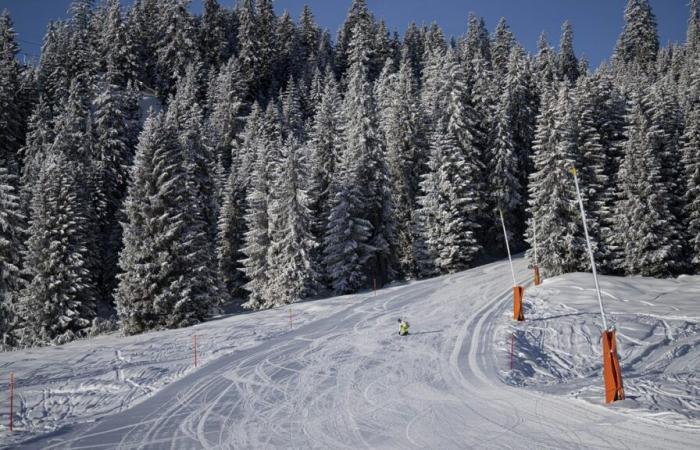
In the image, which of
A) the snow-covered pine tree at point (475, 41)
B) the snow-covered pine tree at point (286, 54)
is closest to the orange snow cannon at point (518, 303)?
the snow-covered pine tree at point (475, 41)

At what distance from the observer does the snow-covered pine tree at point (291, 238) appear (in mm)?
35844

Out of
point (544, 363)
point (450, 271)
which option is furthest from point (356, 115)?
point (544, 363)

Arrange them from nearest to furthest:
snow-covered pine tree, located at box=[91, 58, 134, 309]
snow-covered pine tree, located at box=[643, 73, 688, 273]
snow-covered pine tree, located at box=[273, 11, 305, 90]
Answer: snow-covered pine tree, located at box=[643, 73, 688, 273], snow-covered pine tree, located at box=[91, 58, 134, 309], snow-covered pine tree, located at box=[273, 11, 305, 90]

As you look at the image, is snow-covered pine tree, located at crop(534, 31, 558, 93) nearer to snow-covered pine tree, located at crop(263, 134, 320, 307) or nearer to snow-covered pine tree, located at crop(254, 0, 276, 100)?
snow-covered pine tree, located at crop(263, 134, 320, 307)

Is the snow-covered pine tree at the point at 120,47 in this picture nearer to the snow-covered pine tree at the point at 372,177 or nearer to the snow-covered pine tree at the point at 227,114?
the snow-covered pine tree at the point at 227,114

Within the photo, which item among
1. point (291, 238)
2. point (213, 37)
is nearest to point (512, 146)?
point (291, 238)

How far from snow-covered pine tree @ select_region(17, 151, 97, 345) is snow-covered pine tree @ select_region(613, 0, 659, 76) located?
3882 inches

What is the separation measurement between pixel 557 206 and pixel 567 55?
65.9 m

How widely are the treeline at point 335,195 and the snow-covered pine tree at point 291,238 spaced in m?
0.16

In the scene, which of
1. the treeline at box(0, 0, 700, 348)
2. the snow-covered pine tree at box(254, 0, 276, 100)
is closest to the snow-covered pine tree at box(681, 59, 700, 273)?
the treeline at box(0, 0, 700, 348)

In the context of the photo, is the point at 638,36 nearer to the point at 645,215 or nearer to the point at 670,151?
the point at 670,151

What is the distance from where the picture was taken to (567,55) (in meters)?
86.2

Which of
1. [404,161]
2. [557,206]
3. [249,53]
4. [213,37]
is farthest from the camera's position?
[213,37]

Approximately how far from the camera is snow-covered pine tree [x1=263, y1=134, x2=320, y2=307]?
35.8 m
